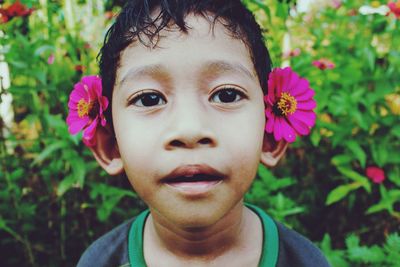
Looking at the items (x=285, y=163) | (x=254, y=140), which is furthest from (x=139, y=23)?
(x=285, y=163)

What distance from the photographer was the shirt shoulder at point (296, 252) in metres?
1.08

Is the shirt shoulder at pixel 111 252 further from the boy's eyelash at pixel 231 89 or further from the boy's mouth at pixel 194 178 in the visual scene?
the boy's eyelash at pixel 231 89

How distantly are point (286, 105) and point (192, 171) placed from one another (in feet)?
1.15

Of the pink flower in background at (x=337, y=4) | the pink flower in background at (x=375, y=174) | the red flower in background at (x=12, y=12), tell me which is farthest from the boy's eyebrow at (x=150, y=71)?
the pink flower in background at (x=337, y=4)

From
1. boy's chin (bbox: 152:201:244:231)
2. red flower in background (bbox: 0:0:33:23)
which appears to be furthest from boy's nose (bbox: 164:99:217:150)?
red flower in background (bbox: 0:0:33:23)

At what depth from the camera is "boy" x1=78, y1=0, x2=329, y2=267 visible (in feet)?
2.67

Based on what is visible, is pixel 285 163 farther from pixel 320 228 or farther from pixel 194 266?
pixel 194 266

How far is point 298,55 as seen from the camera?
2.17 meters

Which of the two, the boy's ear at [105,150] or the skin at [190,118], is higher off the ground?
the skin at [190,118]

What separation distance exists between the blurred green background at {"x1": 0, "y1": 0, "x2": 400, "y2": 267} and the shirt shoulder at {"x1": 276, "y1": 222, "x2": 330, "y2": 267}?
0.52m

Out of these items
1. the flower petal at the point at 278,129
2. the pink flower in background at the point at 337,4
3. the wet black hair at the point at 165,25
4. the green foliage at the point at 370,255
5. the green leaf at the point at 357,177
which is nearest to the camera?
the wet black hair at the point at 165,25

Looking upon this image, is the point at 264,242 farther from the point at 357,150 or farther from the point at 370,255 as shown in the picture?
the point at 357,150

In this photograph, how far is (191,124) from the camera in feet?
2.60

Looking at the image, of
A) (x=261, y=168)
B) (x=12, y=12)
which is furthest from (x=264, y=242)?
(x=12, y=12)
